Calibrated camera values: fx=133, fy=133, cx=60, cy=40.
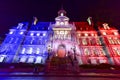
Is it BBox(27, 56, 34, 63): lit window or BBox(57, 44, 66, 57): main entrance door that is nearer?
BBox(27, 56, 34, 63): lit window

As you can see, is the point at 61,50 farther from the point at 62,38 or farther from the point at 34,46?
the point at 34,46

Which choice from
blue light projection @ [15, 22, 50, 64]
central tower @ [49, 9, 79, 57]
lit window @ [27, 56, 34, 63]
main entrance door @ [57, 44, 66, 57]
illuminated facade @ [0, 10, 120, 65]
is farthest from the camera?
central tower @ [49, 9, 79, 57]

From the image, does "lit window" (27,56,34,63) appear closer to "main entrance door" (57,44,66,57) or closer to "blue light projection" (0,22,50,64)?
"blue light projection" (0,22,50,64)

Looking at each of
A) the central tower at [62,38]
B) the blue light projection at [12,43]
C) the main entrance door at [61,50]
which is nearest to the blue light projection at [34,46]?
the blue light projection at [12,43]

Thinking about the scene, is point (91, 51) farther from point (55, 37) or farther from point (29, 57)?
point (29, 57)

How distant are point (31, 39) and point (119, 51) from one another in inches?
1192

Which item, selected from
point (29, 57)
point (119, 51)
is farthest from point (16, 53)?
point (119, 51)

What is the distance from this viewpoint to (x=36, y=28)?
54.1m

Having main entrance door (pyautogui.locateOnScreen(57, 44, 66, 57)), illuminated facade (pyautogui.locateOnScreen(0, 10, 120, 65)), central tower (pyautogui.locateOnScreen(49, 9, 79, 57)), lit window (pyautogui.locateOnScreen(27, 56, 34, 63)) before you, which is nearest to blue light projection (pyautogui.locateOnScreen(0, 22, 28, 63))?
illuminated facade (pyautogui.locateOnScreen(0, 10, 120, 65))

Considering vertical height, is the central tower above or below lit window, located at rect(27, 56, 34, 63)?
above

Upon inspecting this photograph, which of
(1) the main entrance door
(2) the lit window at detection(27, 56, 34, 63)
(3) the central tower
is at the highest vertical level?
(3) the central tower

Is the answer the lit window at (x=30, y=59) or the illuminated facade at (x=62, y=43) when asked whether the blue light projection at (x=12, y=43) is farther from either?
the lit window at (x=30, y=59)

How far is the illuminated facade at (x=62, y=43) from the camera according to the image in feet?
135

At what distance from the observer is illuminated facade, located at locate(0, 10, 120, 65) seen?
135ft
